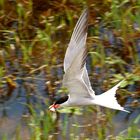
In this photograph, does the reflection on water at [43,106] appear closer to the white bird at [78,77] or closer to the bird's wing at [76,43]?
the white bird at [78,77]

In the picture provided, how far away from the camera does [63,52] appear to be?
5.11 meters

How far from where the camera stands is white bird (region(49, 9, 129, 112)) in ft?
11.9

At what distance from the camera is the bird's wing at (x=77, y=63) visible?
3.60 meters

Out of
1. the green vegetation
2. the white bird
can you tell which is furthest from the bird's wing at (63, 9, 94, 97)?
the green vegetation

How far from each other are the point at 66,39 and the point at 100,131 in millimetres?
1366

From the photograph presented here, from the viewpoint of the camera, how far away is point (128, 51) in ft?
16.4

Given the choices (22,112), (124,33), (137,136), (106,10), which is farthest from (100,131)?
(106,10)

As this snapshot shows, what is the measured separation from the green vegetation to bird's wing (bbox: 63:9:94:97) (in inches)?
17.4

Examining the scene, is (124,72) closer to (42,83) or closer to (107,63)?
(107,63)

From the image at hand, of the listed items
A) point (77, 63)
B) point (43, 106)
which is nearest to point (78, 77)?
point (77, 63)

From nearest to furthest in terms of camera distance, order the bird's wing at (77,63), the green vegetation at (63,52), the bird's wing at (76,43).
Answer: the bird's wing at (77,63) < the bird's wing at (76,43) < the green vegetation at (63,52)

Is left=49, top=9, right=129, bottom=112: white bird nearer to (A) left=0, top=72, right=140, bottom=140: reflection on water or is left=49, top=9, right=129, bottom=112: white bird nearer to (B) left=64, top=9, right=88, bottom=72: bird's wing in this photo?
(B) left=64, top=9, right=88, bottom=72: bird's wing

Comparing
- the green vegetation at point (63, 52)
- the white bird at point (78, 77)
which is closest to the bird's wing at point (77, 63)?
the white bird at point (78, 77)

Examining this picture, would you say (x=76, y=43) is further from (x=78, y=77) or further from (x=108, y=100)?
(x=108, y=100)
